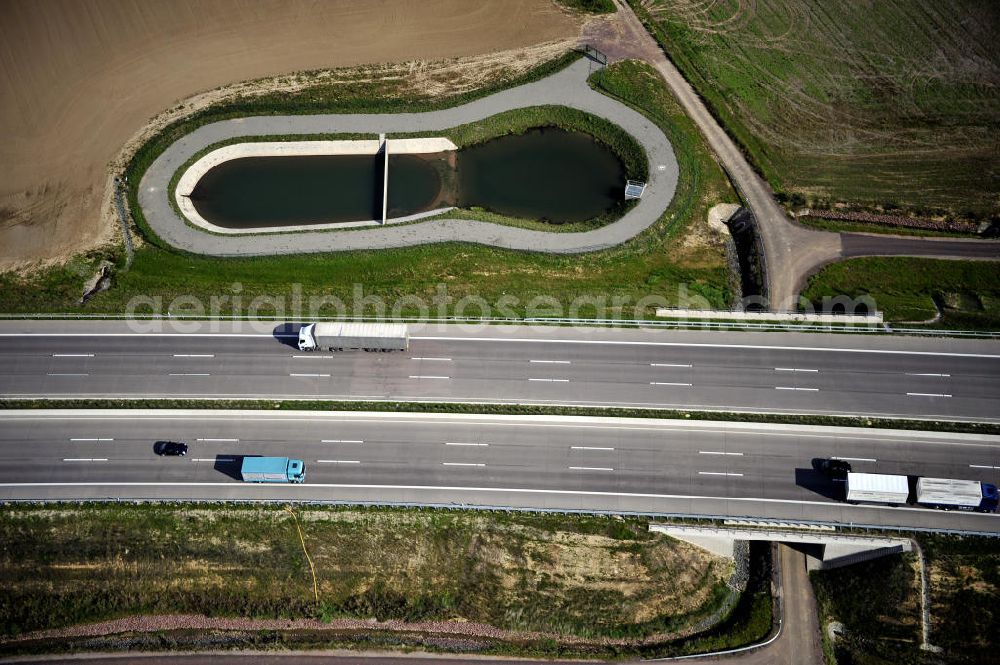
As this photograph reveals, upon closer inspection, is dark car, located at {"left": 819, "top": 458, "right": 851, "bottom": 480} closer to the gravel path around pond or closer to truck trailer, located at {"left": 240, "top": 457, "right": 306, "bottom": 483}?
the gravel path around pond

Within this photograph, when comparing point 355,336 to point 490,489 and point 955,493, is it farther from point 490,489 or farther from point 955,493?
point 955,493

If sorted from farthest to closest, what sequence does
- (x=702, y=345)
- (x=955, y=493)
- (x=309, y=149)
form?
(x=309, y=149)
(x=702, y=345)
(x=955, y=493)

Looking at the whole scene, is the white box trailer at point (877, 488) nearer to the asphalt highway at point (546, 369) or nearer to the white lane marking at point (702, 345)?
the asphalt highway at point (546, 369)

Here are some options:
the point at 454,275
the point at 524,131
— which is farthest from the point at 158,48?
the point at 454,275

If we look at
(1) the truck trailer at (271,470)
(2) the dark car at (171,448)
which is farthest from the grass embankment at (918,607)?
(2) the dark car at (171,448)

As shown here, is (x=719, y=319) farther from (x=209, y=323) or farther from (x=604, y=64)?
(x=209, y=323)

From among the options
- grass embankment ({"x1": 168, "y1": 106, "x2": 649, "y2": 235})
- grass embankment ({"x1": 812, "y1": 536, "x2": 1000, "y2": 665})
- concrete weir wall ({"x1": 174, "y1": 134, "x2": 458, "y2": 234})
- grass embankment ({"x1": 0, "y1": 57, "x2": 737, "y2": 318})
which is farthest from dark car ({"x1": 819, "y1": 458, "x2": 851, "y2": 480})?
concrete weir wall ({"x1": 174, "y1": 134, "x2": 458, "y2": 234})
